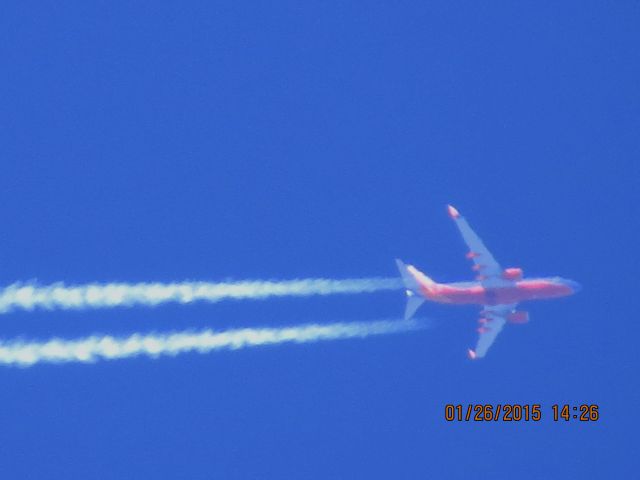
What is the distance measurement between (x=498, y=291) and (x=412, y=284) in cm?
258

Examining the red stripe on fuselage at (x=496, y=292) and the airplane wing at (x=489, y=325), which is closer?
Result: the red stripe on fuselage at (x=496, y=292)

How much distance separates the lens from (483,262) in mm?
36062

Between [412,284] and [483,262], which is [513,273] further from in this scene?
[412,284]

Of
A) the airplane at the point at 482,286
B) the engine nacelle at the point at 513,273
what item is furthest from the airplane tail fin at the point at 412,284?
the engine nacelle at the point at 513,273

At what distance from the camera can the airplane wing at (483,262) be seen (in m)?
35.8

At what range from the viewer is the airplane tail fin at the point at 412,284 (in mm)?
35531

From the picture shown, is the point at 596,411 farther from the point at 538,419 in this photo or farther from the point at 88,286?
the point at 88,286

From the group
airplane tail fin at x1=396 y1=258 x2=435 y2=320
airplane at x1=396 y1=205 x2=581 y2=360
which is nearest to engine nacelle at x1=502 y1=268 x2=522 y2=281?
airplane at x1=396 y1=205 x2=581 y2=360

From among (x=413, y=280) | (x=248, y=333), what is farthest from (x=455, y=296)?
(x=248, y=333)

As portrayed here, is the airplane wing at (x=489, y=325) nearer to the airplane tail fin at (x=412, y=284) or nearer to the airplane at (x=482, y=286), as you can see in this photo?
the airplane at (x=482, y=286)

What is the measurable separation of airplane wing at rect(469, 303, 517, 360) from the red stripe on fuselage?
2.56 feet

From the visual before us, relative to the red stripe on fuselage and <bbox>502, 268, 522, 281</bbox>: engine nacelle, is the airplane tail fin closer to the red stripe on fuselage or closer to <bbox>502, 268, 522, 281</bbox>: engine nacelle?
the red stripe on fuselage

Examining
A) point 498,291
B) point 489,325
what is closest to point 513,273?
point 498,291

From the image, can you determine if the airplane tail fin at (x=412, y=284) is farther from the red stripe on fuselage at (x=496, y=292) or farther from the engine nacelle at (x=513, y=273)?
the engine nacelle at (x=513, y=273)
